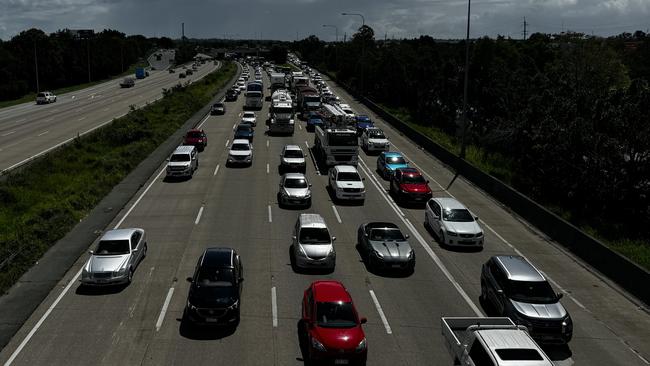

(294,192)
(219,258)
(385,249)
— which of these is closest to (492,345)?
(219,258)

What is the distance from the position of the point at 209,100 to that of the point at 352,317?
72124mm

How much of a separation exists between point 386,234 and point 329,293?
7684 millimetres

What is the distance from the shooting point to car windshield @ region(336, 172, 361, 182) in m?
34.0

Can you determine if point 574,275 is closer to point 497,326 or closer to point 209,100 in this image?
point 497,326

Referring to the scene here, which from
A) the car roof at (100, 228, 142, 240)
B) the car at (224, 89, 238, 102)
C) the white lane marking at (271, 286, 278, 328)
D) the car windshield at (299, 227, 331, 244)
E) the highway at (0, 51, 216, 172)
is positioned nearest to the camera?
the white lane marking at (271, 286, 278, 328)

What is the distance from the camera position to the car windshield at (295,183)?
3242 centimetres

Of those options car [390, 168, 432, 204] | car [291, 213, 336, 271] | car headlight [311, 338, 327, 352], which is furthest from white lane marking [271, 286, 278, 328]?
car [390, 168, 432, 204]

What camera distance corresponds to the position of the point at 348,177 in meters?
34.3

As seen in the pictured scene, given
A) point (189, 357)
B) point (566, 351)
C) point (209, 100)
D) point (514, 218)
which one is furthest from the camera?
point (209, 100)

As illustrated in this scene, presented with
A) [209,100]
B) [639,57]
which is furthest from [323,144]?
[639,57]

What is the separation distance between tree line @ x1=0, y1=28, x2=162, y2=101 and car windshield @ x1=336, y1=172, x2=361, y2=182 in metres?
79.5

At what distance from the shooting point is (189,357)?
52.2 ft

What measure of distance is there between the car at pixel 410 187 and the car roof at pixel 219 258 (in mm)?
15485

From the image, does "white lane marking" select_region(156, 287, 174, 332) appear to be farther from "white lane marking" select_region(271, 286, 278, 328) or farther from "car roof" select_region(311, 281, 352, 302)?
"car roof" select_region(311, 281, 352, 302)
